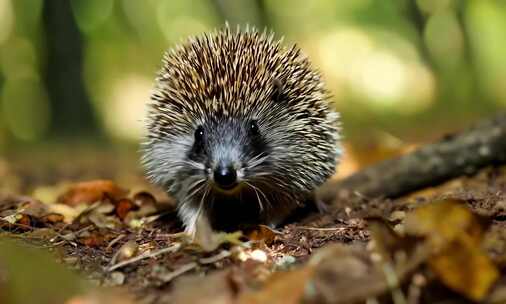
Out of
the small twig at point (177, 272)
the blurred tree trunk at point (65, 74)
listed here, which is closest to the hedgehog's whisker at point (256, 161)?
the small twig at point (177, 272)

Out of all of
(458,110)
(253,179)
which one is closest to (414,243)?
(253,179)

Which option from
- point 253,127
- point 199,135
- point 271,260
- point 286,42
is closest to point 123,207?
point 199,135

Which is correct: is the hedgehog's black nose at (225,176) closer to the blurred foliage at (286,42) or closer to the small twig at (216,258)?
the small twig at (216,258)

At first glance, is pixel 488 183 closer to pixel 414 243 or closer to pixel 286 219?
pixel 286 219

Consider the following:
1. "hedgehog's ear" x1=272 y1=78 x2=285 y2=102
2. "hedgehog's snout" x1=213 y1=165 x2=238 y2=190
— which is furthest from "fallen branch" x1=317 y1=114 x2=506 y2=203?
"hedgehog's snout" x1=213 y1=165 x2=238 y2=190

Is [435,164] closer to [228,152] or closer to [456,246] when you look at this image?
[228,152]

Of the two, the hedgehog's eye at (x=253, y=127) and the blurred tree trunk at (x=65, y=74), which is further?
the blurred tree trunk at (x=65, y=74)

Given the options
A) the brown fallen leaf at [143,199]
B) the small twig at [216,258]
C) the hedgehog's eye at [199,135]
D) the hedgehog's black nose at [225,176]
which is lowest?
the small twig at [216,258]
